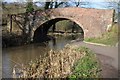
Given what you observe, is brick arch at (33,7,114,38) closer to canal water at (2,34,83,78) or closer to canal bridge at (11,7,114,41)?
canal bridge at (11,7,114,41)

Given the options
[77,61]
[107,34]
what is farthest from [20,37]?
Result: [77,61]

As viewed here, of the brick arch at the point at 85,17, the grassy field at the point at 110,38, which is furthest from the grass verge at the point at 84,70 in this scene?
the brick arch at the point at 85,17

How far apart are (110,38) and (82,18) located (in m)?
4.03

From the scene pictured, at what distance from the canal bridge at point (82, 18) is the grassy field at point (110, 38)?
3.40ft

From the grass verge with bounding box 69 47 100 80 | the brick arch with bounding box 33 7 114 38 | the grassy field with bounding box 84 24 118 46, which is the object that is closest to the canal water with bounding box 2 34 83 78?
the grass verge with bounding box 69 47 100 80

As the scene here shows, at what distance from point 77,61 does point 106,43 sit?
1116 centimetres

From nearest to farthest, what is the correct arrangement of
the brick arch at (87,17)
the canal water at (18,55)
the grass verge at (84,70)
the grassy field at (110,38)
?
the grass verge at (84,70) < the canal water at (18,55) < the grassy field at (110,38) < the brick arch at (87,17)

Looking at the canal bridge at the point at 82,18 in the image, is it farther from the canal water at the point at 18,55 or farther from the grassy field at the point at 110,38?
the canal water at the point at 18,55

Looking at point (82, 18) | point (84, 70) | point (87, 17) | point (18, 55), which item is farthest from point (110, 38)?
point (84, 70)

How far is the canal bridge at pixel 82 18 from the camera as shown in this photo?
23562 millimetres

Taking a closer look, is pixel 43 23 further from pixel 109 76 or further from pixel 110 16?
pixel 109 76

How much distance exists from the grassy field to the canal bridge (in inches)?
40.8

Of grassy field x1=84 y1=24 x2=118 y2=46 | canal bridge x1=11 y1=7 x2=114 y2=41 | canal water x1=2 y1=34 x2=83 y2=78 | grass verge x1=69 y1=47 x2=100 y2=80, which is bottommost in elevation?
canal water x1=2 y1=34 x2=83 y2=78

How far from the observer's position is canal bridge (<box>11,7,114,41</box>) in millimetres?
23562
